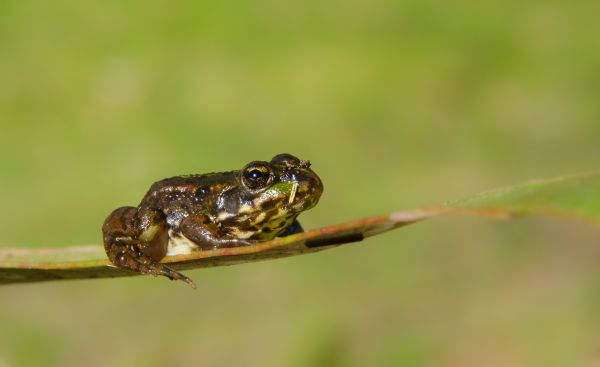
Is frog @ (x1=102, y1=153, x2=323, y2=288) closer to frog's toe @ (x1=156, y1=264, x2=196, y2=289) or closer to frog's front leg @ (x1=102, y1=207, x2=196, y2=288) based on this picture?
frog's front leg @ (x1=102, y1=207, x2=196, y2=288)

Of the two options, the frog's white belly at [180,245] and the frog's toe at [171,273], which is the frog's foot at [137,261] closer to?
the frog's toe at [171,273]

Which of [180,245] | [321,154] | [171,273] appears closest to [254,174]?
[180,245]

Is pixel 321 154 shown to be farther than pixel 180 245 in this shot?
Yes

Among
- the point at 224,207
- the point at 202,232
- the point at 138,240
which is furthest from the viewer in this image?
the point at 224,207

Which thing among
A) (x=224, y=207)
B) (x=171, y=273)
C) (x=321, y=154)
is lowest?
(x=171, y=273)

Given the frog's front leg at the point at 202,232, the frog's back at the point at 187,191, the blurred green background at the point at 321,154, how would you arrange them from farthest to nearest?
the blurred green background at the point at 321,154, the frog's back at the point at 187,191, the frog's front leg at the point at 202,232

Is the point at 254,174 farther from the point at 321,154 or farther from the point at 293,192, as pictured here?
the point at 321,154

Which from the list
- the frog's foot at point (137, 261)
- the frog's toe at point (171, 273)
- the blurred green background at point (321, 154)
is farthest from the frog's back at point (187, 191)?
the blurred green background at point (321, 154)
